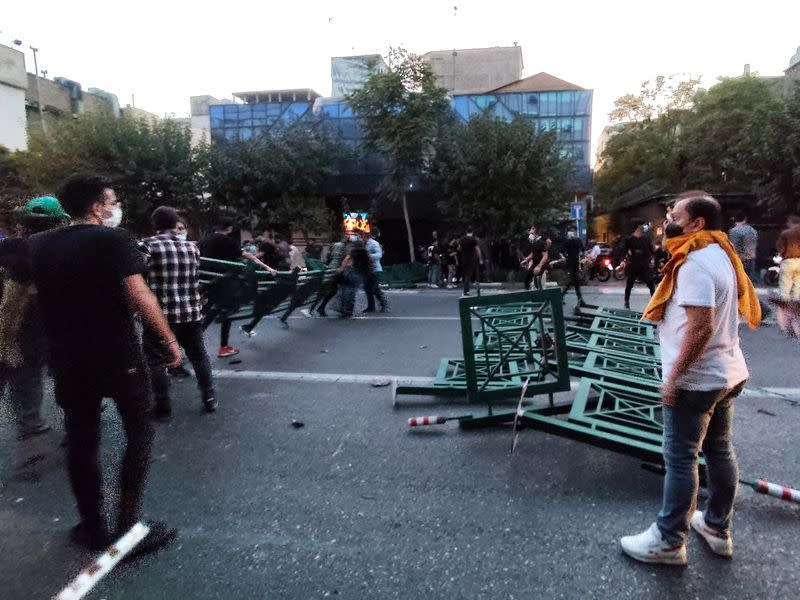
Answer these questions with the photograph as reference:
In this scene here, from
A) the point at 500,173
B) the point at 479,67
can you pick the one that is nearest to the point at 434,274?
the point at 500,173

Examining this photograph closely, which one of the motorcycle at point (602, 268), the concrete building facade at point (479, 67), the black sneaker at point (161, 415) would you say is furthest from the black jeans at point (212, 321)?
the concrete building facade at point (479, 67)

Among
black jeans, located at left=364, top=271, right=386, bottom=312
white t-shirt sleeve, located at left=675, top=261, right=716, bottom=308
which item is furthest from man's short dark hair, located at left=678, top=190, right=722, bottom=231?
black jeans, located at left=364, top=271, right=386, bottom=312

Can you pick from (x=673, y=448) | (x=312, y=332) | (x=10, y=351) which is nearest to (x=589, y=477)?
(x=673, y=448)

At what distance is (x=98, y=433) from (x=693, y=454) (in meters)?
2.77

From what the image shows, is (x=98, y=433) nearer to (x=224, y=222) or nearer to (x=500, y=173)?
(x=224, y=222)

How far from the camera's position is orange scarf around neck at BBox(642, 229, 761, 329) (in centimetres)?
241

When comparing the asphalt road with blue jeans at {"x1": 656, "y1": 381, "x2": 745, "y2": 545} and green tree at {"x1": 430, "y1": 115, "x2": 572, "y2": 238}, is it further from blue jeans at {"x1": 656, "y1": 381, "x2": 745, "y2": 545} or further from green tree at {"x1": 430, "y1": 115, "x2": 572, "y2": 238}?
green tree at {"x1": 430, "y1": 115, "x2": 572, "y2": 238}

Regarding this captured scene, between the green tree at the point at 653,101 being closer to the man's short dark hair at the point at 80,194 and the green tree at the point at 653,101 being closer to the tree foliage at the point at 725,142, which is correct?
the tree foliage at the point at 725,142

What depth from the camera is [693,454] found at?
248 cm

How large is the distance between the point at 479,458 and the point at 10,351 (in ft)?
11.2

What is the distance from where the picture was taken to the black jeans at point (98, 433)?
106 inches

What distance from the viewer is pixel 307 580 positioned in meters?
2.58

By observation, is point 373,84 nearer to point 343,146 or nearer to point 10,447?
point 343,146

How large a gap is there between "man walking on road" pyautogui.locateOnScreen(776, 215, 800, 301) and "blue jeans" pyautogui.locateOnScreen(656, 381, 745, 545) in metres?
4.53
